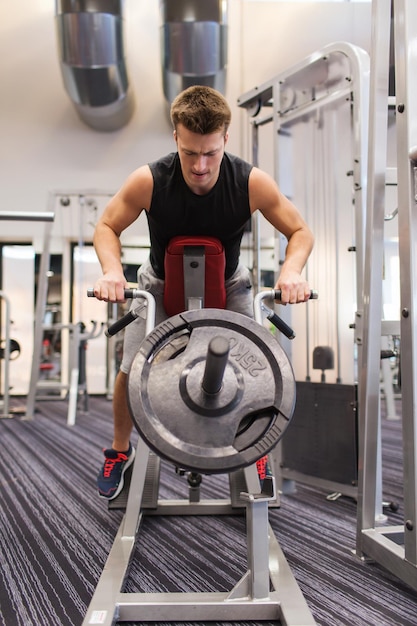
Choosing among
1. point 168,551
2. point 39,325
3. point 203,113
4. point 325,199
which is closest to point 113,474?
point 168,551

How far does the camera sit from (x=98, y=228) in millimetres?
1616

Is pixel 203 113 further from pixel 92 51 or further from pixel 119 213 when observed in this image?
pixel 92 51

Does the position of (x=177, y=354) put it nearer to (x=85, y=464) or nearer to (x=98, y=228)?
(x=98, y=228)

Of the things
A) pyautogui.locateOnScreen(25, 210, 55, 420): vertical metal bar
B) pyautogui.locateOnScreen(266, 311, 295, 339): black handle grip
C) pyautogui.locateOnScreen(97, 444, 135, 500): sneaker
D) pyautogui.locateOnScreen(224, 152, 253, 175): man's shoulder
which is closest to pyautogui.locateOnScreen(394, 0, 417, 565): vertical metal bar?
pyautogui.locateOnScreen(266, 311, 295, 339): black handle grip

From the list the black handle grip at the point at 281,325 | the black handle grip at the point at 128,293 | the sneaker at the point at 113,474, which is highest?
the black handle grip at the point at 128,293

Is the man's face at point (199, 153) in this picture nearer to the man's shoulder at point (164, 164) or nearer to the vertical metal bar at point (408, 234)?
the man's shoulder at point (164, 164)

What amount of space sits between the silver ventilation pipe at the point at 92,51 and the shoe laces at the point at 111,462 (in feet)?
12.1

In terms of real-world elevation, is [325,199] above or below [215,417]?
above

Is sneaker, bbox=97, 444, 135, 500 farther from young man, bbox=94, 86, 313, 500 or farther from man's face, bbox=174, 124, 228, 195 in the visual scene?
man's face, bbox=174, 124, 228, 195

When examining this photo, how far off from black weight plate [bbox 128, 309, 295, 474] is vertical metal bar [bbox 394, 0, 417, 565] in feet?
1.51

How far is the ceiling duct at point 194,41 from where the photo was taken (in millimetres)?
4344

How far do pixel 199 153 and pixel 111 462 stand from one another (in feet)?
3.49

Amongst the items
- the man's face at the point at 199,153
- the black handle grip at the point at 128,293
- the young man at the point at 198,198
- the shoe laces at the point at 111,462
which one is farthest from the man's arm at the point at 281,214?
the shoe laces at the point at 111,462

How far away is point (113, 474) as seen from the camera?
72.9 inches
